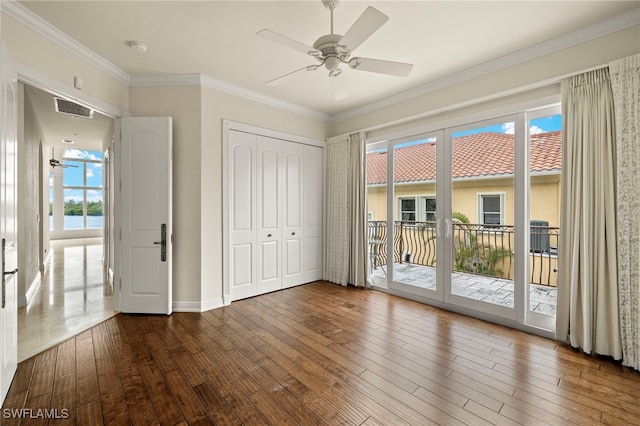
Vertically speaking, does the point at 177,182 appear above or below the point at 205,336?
above

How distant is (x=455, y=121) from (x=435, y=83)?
22.7 inches

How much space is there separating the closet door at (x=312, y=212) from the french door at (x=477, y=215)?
1.06 m

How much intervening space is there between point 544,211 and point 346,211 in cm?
267

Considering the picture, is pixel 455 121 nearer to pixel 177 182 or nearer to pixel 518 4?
pixel 518 4

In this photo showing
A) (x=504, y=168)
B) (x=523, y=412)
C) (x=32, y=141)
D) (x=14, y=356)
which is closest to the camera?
(x=523, y=412)

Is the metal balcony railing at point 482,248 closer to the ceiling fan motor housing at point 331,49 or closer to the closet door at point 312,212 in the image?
the closet door at point 312,212

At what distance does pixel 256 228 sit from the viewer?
4305 mm

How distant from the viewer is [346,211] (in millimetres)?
4867

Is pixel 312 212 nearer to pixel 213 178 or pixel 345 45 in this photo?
pixel 213 178

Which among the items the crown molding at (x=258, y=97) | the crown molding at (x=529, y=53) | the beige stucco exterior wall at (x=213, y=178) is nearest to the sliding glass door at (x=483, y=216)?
the crown molding at (x=529, y=53)

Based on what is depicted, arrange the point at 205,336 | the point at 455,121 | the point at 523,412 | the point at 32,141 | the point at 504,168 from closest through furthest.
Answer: the point at 523,412 → the point at 205,336 → the point at 504,168 → the point at 455,121 → the point at 32,141

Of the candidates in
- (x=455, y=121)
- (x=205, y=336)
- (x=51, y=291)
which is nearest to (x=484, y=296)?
(x=455, y=121)

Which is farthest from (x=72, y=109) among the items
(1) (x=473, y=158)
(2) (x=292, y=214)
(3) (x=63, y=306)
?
(1) (x=473, y=158)

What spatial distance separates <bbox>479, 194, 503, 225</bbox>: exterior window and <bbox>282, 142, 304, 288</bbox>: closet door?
2737 mm
